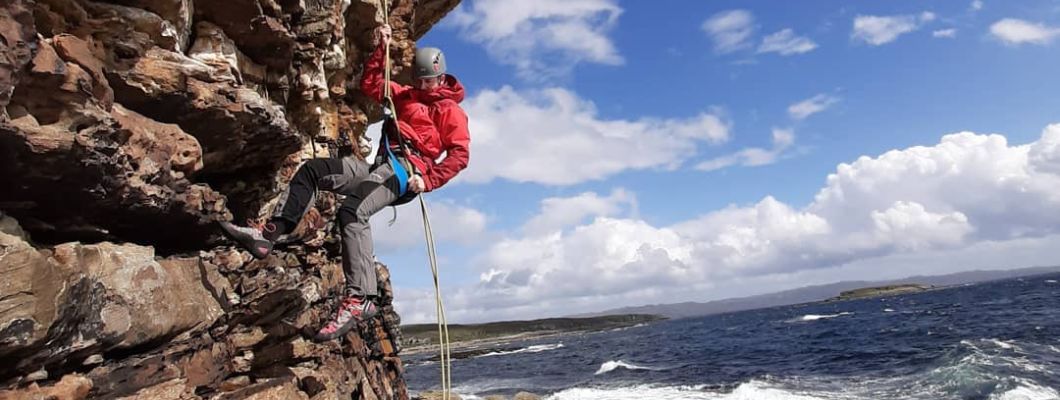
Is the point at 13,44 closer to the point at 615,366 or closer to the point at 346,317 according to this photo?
the point at 346,317

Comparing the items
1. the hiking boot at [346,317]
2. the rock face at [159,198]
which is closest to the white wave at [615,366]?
the rock face at [159,198]

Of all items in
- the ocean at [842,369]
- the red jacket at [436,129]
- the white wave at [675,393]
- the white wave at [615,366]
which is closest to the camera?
the red jacket at [436,129]

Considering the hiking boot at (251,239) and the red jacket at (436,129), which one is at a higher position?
the red jacket at (436,129)

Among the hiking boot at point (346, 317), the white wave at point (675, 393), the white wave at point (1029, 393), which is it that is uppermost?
→ the hiking boot at point (346, 317)

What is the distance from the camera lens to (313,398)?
9.34 meters

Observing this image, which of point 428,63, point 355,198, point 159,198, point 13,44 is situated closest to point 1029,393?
point 428,63

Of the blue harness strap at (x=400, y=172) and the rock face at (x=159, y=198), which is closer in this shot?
the rock face at (x=159, y=198)

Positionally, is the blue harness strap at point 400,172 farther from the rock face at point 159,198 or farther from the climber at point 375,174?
the rock face at point 159,198

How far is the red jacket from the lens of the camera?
7453mm

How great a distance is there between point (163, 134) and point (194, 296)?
1.88 meters

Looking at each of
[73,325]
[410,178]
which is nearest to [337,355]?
[410,178]

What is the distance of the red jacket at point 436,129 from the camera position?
7453 millimetres

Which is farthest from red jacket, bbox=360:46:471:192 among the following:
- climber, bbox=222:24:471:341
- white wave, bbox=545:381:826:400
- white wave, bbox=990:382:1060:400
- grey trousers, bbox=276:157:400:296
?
white wave, bbox=545:381:826:400

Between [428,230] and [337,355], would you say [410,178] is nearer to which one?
[428,230]
